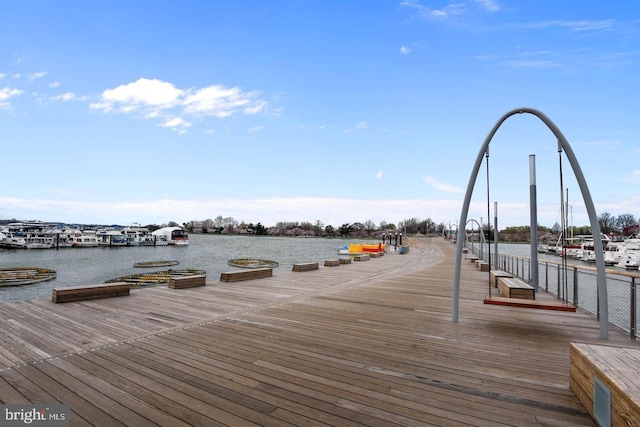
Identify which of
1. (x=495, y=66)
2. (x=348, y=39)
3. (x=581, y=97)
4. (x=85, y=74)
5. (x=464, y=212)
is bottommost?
(x=464, y=212)

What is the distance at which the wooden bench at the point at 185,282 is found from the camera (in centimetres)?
943

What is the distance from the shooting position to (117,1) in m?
13.1

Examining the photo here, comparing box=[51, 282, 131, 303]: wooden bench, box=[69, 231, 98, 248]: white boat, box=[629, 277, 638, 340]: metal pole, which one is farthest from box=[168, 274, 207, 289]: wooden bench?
box=[69, 231, 98, 248]: white boat

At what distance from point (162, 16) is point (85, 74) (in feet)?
17.2

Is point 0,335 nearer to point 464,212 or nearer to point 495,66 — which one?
point 464,212

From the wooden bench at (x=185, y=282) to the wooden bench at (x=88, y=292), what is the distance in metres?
1.28

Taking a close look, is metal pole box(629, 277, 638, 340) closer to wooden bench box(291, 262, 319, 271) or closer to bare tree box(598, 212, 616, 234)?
wooden bench box(291, 262, 319, 271)

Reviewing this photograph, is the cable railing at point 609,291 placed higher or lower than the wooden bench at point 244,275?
higher

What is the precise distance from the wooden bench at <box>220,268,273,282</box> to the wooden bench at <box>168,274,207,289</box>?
37.4 inches

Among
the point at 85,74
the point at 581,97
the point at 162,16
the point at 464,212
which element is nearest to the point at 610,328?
the point at 464,212

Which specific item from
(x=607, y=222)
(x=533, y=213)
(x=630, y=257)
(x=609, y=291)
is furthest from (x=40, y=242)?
(x=607, y=222)

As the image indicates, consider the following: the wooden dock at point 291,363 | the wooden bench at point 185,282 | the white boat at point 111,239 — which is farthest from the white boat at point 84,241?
the wooden dock at point 291,363

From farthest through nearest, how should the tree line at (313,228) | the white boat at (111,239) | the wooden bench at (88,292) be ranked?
the tree line at (313,228)
the white boat at (111,239)
the wooden bench at (88,292)

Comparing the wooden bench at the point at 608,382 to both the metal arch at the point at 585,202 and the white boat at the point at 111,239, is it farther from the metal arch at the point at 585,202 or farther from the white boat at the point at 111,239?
the white boat at the point at 111,239
